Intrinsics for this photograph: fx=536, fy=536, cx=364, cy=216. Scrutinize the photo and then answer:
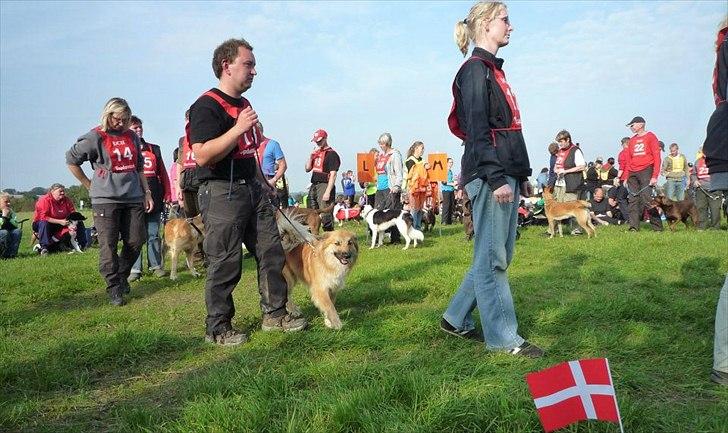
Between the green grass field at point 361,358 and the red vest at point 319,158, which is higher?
the red vest at point 319,158

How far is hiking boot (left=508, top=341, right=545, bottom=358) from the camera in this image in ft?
11.0

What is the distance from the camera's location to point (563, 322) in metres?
4.21

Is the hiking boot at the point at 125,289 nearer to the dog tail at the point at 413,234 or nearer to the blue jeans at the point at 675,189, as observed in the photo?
the dog tail at the point at 413,234

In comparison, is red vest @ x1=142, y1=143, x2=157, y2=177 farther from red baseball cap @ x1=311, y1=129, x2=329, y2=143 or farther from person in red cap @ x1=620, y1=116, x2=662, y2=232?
person in red cap @ x1=620, y1=116, x2=662, y2=232

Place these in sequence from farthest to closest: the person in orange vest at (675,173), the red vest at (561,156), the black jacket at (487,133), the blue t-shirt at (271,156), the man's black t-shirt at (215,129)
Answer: the person in orange vest at (675,173) → the red vest at (561,156) → the blue t-shirt at (271,156) → the man's black t-shirt at (215,129) → the black jacket at (487,133)

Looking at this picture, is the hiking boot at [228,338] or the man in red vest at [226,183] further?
the hiking boot at [228,338]

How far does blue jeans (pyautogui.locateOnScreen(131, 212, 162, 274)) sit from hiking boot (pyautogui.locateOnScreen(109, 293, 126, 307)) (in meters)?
A: 1.67

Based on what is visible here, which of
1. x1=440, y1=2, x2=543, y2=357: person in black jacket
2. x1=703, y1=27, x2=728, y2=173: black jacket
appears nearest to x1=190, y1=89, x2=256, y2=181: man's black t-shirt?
x1=440, y1=2, x2=543, y2=357: person in black jacket

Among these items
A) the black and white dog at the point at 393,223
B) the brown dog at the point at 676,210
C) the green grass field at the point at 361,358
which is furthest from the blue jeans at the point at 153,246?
the brown dog at the point at 676,210

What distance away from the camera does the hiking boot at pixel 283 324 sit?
424 cm

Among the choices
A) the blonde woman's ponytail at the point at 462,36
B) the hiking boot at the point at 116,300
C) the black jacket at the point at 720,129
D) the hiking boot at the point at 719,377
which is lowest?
the hiking boot at the point at 719,377

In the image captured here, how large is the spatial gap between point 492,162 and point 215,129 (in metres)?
1.90

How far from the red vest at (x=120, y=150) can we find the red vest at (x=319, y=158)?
4335 millimetres

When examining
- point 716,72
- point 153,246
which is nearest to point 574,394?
point 716,72
